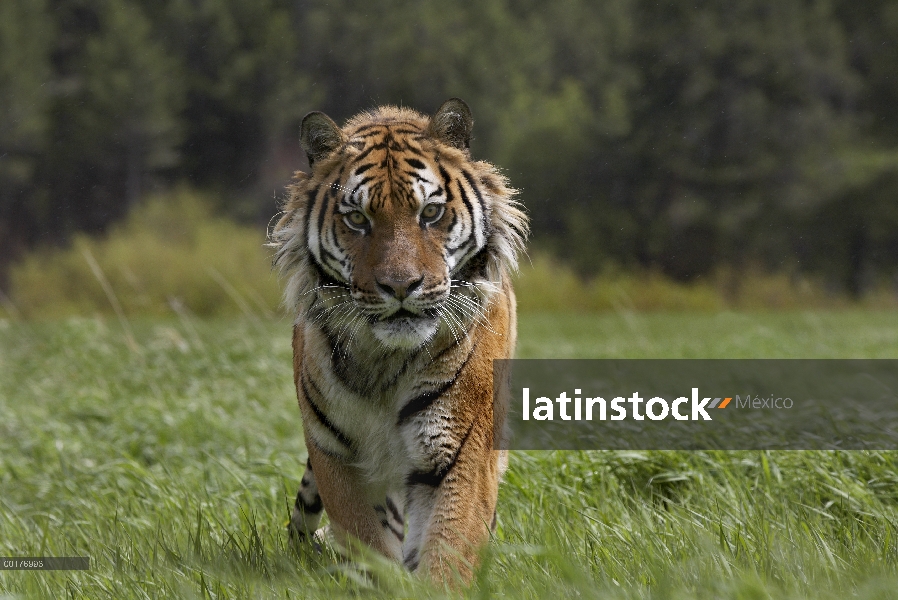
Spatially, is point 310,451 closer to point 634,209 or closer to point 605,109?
point 634,209

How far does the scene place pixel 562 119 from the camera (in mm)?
31484

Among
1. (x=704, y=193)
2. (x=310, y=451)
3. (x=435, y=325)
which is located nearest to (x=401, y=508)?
(x=310, y=451)

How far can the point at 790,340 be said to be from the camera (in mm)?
13727

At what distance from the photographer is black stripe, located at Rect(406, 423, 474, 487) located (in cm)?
314

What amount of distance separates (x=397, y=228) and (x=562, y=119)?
29.1 m

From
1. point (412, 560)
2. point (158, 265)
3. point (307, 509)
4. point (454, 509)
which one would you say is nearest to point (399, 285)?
point (454, 509)

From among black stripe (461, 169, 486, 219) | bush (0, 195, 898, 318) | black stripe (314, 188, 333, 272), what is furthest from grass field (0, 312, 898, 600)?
bush (0, 195, 898, 318)

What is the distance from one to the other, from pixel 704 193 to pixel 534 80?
1121cm

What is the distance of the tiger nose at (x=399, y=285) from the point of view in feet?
9.90

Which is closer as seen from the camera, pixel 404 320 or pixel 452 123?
pixel 404 320

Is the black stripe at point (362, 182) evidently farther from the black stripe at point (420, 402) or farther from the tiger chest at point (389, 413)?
Result: the black stripe at point (420, 402)

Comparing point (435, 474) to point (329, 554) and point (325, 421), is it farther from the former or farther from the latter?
point (329, 554)

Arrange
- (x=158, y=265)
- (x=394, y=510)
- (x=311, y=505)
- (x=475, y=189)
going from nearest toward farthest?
(x=475, y=189), (x=311, y=505), (x=394, y=510), (x=158, y=265)

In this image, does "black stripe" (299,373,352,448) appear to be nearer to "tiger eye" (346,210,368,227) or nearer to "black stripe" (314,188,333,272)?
"black stripe" (314,188,333,272)
